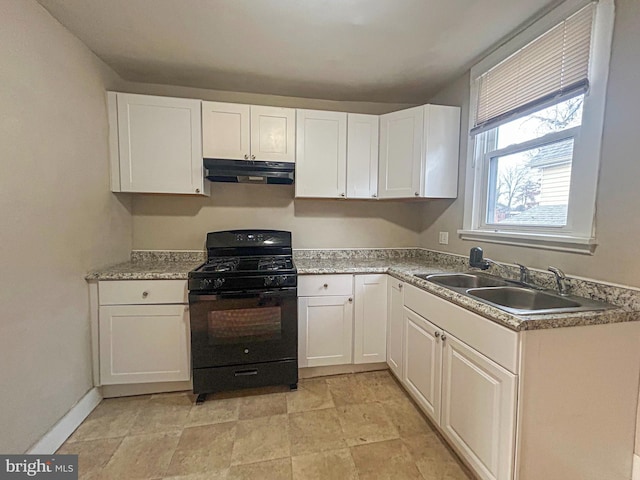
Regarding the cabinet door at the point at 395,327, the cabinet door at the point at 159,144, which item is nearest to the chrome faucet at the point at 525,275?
the cabinet door at the point at 395,327

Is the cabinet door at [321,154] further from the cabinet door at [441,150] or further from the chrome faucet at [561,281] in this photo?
the chrome faucet at [561,281]

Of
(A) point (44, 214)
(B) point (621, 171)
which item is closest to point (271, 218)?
(A) point (44, 214)

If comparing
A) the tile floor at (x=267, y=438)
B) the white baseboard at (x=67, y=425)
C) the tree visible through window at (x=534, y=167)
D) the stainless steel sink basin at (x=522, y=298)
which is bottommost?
the tile floor at (x=267, y=438)

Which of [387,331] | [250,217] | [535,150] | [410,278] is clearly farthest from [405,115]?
[387,331]

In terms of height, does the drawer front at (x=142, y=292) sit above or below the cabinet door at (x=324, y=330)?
above

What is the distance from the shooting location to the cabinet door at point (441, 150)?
7.45 feet

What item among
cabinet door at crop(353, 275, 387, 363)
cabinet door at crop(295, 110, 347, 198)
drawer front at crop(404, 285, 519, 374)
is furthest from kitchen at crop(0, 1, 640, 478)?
cabinet door at crop(353, 275, 387, 363)

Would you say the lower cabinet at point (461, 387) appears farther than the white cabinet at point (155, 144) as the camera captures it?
No

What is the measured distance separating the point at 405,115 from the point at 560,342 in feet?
6.37

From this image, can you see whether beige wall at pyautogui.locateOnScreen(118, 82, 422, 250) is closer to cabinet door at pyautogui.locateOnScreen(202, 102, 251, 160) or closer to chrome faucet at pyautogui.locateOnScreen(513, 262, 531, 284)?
cabinet door at pyautogui.locateOnScreen(202, 102, 251, 160)

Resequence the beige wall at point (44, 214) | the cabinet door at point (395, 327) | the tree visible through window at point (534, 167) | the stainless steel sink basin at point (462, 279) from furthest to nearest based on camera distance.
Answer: the cabinet door at point (395, 327), the stainless steel sink basin at point (462, 279), the tree visible through window at point (534, 167), the beige wall at point (44, 214)

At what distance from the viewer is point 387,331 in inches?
90.0

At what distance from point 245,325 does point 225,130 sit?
1.54 meters

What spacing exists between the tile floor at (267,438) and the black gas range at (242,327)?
0.63 ft
